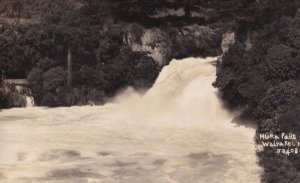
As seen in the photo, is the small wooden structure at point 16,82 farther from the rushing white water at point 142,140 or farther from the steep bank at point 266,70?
the steep bank at point 266,70

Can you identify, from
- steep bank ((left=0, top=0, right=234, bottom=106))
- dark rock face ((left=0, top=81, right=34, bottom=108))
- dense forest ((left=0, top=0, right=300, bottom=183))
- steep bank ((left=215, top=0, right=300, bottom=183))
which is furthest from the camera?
steep bank ((left=0, top=0, right=234, bottom=106))

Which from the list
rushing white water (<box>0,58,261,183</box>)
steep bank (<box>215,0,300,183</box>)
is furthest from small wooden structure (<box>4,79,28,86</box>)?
steep bank (<box>215,0,300,183</box>)

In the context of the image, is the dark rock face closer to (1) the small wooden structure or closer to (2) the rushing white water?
(1) the small wooden structure

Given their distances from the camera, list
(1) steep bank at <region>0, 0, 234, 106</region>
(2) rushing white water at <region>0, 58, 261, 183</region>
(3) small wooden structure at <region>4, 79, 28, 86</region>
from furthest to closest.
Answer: (1) steep bank at <region>0, 0, 234, 106</region>
(3) small wooden structure at <region>4, 79, 28, 86</region>
(2) rushing white water at <region>0, 58, 261, 183</region>

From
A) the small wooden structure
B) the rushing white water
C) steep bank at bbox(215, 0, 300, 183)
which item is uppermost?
steep bank at bbox(215, 0, 300, 183)

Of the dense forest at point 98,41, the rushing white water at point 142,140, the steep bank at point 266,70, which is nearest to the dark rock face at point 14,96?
the dense forest at point 98,41

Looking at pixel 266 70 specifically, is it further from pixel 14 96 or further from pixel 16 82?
pixel 16 82

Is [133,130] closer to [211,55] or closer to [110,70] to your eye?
[110,70]

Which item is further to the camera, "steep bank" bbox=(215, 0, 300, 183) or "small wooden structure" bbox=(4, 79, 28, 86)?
"small wooden structure" bbox=(4, 79, 28, 86)

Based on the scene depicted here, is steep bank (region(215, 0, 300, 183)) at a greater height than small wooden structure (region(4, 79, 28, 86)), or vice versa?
steep bank (region(215, 0, 300, 183))
